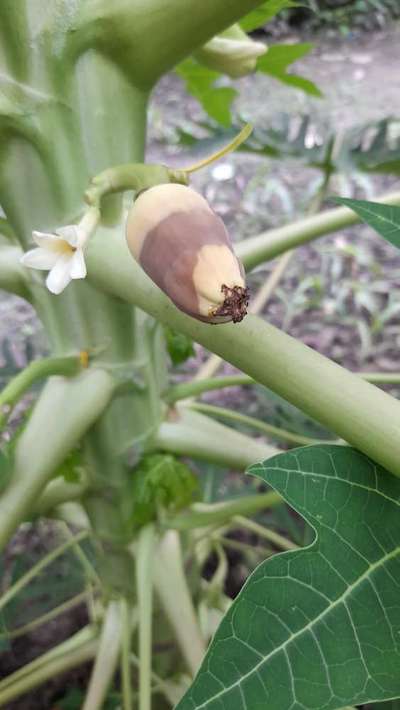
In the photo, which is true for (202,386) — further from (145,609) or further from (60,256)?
(60,256)

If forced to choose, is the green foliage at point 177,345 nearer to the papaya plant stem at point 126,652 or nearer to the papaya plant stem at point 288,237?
the papaya plant stem at point 288,237

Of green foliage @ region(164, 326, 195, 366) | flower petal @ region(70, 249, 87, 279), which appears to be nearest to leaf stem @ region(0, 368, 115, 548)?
green foliage @ region(164, 326, 195, 366)

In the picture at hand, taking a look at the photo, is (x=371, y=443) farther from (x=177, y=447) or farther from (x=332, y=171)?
(x=332, y=171)

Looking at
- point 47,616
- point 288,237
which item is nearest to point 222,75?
point 288,237

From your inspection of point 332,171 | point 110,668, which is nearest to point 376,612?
point 110,668

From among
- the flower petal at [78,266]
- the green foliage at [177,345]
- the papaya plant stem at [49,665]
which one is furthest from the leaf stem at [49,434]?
the papaya plant stem at [49,665]

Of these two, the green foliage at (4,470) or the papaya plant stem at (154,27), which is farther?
the green foliage at (4,470)

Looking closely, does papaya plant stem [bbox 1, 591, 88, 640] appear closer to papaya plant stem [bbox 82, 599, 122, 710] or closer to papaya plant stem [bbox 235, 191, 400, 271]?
papaya plant stem [bbox 82, 599, 122, 710]
